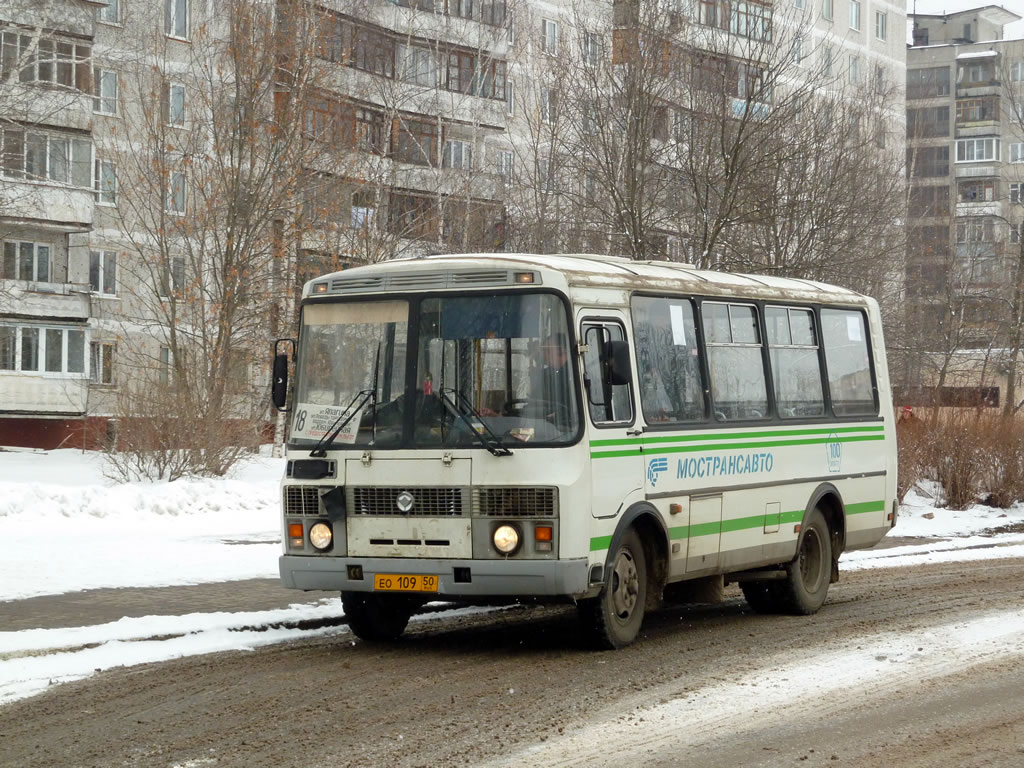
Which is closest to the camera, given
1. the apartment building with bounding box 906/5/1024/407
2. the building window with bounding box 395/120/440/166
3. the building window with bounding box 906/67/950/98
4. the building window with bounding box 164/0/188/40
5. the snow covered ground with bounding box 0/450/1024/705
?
the snow covered ground with bounding box 0/450/1024/705

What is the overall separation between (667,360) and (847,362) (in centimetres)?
369

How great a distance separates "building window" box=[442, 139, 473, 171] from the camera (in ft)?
155

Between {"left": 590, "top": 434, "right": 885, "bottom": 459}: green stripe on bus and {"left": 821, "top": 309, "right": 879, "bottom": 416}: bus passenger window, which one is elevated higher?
{"left": 821, "top": 309, "right": 879, "bottom": 416}: bus passenger window

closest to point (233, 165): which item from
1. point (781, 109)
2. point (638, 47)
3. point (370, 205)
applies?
point (370, 205)

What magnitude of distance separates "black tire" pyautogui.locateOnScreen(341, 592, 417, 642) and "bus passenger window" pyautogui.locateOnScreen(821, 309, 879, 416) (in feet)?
16.3

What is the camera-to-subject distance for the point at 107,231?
5191 centimetres

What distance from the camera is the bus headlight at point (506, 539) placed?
1053cm

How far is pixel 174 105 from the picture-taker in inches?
1764

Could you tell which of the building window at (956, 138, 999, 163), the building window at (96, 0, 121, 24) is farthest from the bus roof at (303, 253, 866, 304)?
the building window at (956, 138, 999, 163)

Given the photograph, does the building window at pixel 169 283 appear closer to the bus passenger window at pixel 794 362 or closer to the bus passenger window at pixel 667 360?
the bus passenger window at pixel 794 362

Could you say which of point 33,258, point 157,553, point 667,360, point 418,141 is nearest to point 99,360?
point 33,258

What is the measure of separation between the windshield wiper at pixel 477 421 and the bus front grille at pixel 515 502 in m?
0.26

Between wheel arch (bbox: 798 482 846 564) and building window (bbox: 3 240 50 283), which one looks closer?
wheel arch (bbox: 798 482 846 564)

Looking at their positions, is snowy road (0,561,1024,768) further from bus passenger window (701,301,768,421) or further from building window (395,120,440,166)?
building window (395,120,440,166)
